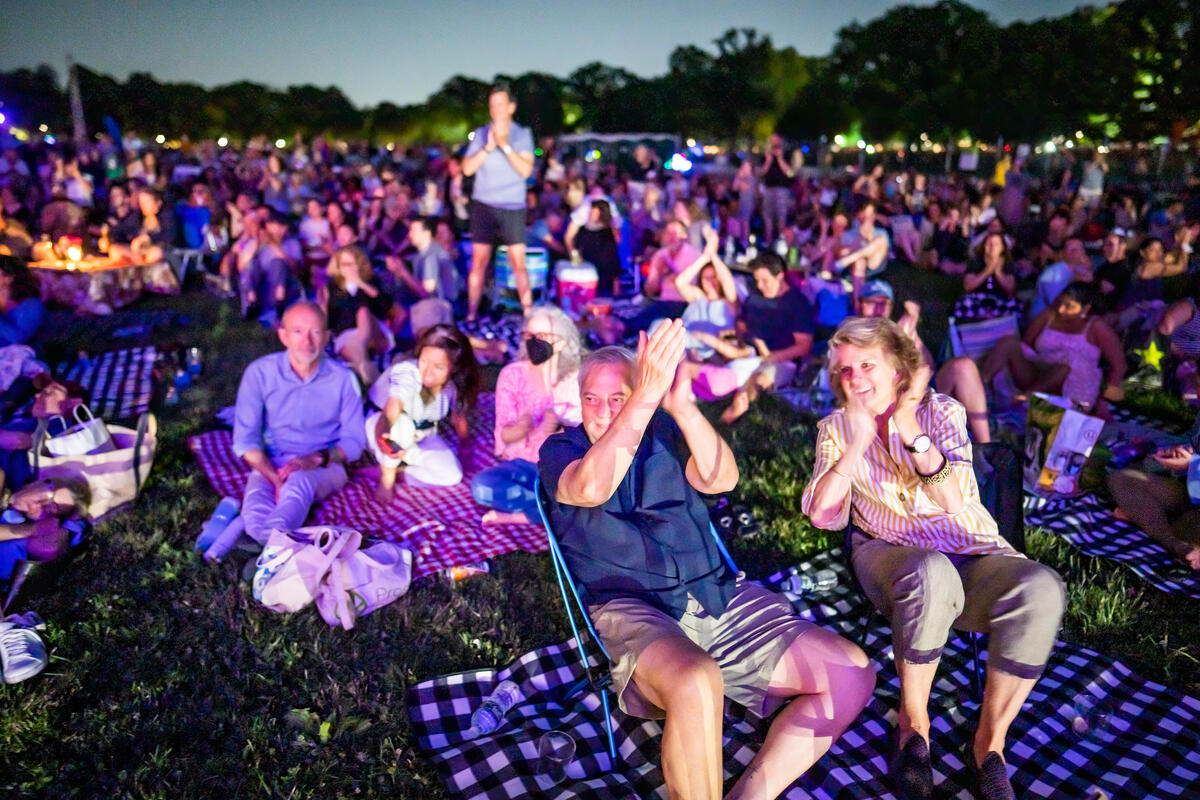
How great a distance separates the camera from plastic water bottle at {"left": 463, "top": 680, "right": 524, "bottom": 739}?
115 inches

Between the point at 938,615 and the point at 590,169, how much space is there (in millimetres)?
20465

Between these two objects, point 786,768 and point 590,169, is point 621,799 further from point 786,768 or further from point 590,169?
point 590,169

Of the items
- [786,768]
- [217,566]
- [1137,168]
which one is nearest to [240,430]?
[217,566]

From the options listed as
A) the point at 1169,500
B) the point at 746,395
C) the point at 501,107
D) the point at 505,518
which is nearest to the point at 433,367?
the point at 505,518

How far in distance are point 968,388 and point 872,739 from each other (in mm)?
2498

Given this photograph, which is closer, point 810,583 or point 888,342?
point 888,342

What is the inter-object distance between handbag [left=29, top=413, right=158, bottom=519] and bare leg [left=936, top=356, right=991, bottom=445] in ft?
15.7

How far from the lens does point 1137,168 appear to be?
82.8 feet

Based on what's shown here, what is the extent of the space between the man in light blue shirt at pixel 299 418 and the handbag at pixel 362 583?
0.71 m

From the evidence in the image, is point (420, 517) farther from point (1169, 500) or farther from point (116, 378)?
point (1169, 500)

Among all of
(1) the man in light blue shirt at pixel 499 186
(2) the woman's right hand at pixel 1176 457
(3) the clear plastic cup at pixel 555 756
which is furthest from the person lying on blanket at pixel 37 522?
(2) the woman's right hand at pixel 1176 457

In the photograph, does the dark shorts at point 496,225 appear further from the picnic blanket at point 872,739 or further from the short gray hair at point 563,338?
the picnic blanket at point 872,739

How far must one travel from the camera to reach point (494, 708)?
3.00 metres

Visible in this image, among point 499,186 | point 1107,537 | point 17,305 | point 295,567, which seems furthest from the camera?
point 499,186
